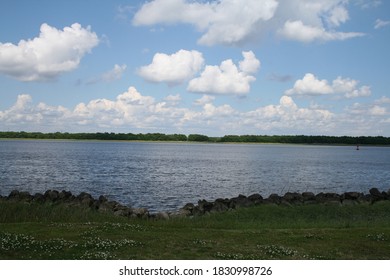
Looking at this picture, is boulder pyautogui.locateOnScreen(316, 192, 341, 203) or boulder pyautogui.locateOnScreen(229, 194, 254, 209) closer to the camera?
boulder pyautogui.locateOnScreen(229, 194, 254, 209)

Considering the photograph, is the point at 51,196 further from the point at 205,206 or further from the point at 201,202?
the point at 205,206

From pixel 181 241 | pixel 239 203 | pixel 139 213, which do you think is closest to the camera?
pixel 181 241

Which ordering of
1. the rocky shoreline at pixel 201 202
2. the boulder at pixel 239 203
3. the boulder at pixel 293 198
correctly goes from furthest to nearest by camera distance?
the boulder at pixel 293 198, the boulder at pixel 239 203, the rocky shoreline at pixel 201 202

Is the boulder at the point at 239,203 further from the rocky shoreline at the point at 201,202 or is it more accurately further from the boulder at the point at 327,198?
the boulder at the point at 327,198

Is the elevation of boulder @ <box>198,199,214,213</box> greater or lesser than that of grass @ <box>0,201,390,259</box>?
lesser

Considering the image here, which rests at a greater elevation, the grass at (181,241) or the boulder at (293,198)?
the grass at (181,241)

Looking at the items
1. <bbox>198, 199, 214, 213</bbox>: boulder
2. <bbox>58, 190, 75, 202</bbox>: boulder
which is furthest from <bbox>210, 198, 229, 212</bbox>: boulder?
<bbox>58, 190, 75, 202</bbox>: boulder

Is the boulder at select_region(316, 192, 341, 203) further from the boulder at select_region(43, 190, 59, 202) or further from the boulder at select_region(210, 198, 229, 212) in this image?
the boulder at select_region(43, 190, 59, 202)

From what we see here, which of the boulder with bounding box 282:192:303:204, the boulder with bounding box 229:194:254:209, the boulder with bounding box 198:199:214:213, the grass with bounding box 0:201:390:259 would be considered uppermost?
the grass with bounding box 0:201:390:259

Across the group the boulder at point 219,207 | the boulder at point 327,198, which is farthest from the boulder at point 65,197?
the boulder at point 327,198

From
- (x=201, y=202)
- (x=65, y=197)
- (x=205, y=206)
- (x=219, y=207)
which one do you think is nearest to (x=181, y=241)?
(x=219, y=207)

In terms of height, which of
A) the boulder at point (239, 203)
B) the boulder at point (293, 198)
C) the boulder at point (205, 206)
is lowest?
the boulder at point (205, 206)

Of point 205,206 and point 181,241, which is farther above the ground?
point 181,241

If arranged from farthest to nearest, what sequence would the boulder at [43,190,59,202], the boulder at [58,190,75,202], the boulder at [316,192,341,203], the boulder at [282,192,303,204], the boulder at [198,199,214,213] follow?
the boulder at [43,190,59,202] < the boulder at [58,190,75,202] < the boulder at [316,192,341,203] < the boulder at [282,192,303,204] < the boulder at [198,199,214,213]
